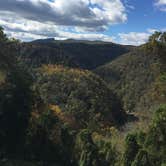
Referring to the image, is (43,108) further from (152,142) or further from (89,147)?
(152,142)

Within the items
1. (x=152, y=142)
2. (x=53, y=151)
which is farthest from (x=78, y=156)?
(x=152, y=142)

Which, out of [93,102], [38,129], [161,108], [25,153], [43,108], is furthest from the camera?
[93,102]

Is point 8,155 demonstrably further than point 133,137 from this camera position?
Yes

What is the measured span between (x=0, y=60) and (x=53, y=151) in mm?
14115

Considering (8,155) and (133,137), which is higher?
(133,137)

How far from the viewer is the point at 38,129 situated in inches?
2324

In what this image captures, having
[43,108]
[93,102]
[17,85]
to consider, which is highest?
[17,85]

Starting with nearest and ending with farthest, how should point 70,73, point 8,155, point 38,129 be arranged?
point 8,155, point 38,129, point 70,73

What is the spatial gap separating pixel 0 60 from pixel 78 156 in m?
16.8

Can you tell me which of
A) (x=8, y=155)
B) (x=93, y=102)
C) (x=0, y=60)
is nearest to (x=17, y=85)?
(x=0, y=60)

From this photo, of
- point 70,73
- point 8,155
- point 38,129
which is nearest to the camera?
point 8,155

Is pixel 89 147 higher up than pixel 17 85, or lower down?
lower down

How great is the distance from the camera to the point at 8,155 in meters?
51.6

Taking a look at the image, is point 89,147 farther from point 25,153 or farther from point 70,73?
point 70,73
